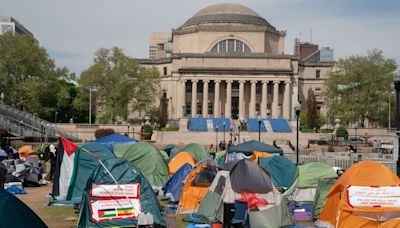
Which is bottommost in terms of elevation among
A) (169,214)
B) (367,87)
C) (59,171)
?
(169,214)

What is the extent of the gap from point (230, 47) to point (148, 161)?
6771cm

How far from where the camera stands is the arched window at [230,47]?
8856 cm

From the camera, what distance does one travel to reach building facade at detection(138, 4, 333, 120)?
8381 cm

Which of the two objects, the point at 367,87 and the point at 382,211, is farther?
the point at 367,87

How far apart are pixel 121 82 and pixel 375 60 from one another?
3132 cm

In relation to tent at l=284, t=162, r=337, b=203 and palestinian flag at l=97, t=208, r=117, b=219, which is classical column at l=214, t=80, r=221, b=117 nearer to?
tent at l=284, t=162, r=337, b=203

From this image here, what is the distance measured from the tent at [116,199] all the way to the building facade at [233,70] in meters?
67.9

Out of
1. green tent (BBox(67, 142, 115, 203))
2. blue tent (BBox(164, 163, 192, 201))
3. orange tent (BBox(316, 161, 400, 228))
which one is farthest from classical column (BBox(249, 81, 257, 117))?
orange tent (BBox(316, 161, 400, 228))

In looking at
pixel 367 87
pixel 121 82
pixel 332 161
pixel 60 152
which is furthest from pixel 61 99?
pixel 60 152

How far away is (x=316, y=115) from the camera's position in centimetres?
7450

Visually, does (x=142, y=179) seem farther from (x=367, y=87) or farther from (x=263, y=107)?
(x=263, y=107)

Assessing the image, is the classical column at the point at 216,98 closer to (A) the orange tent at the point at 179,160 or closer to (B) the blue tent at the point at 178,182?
(A) the orange tent at the point at 179,160

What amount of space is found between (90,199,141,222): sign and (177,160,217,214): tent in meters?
3.23

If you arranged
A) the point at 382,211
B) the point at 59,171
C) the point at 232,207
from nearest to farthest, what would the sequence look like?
the point at 382,211, the point at 232,207, the point at 59,171
